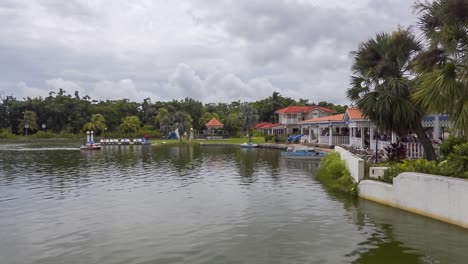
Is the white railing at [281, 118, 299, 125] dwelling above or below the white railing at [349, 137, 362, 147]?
above

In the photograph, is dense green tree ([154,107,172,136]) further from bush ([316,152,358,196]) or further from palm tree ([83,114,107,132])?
bush ([316,152,358,196])

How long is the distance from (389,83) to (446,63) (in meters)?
5.34

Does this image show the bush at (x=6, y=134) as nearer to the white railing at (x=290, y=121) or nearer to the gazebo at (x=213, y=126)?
the gazebo at (x=213, y=126)

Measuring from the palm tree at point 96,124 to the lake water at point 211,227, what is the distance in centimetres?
7710

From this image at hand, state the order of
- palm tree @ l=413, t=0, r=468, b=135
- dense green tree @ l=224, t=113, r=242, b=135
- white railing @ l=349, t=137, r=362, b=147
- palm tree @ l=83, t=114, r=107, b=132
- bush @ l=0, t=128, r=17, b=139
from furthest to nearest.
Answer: bush @ l=0, t=128, r=17, b=139 → palm tree @ l=83, t=114, r=107, b=132 → dense green tree @ l=224, t=113, r=242, b=135 → white railing @ l=349, t=137, r=362, b=147 → palm tree @ l=413, t=0, r=468, b=135

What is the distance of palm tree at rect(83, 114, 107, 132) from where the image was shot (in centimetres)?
9300

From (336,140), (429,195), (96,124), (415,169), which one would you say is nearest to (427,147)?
(415,169)

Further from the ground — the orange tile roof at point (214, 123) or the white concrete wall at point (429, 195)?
the orange tile roof at point (214, 123)

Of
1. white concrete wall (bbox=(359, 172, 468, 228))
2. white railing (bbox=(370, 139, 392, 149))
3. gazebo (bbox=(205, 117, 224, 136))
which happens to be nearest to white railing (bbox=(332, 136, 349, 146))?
white railing (bbox=(370, 139, 392, 149))

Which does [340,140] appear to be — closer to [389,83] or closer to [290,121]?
[389,83]

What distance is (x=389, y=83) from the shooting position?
1798cm

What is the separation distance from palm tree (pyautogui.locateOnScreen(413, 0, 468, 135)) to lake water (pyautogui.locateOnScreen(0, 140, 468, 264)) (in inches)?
136

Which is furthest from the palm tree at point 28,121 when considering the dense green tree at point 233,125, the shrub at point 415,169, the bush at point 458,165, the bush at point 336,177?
the bush at point 458,165

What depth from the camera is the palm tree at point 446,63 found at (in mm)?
10836
